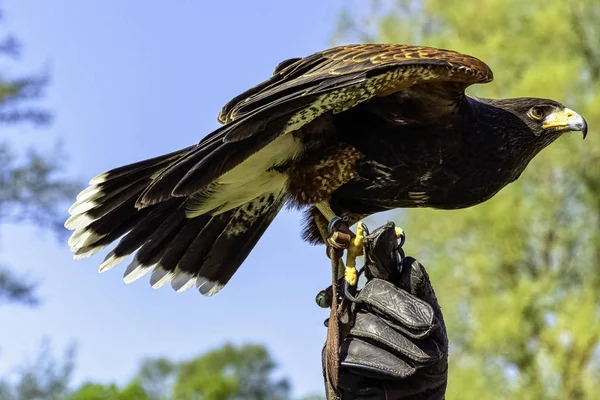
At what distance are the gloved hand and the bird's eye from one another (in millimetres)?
1223

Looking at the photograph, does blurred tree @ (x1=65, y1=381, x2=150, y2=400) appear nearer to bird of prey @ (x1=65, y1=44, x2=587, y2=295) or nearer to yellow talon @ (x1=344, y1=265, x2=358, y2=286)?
bird of prey @ (x1=65, y1=44, x2=587, y2=295)

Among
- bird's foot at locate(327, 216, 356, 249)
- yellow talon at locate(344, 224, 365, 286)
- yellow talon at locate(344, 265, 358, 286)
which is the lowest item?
yellow talon at locate(344, 265, 358, 286)

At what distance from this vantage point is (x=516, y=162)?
10.9 feet

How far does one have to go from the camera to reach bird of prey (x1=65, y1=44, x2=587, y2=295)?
9.00 feet

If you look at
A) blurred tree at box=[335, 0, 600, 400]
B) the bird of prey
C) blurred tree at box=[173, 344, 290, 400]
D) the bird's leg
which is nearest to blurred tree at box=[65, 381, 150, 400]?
the bird of prey

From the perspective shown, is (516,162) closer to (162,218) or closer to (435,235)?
(162,218)

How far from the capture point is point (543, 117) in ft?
11.6

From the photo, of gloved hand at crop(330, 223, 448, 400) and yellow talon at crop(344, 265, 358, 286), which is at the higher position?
yellow talon at crop(344, 265, 358, 286)

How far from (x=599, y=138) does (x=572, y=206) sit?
0.92m

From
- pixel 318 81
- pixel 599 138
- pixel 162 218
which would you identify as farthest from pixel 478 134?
pixel 599 138

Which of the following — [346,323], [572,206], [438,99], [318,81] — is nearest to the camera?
[346,323]

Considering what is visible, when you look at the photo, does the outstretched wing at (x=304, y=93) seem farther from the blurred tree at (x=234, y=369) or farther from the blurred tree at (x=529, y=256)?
the blurred tree at (x=234, y=369)

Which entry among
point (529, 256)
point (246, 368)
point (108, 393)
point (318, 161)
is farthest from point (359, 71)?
point (246, 368)

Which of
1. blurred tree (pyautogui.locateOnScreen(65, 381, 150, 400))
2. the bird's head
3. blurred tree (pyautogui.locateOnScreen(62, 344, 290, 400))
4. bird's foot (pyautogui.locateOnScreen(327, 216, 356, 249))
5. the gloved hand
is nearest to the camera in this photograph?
the gloved hand
